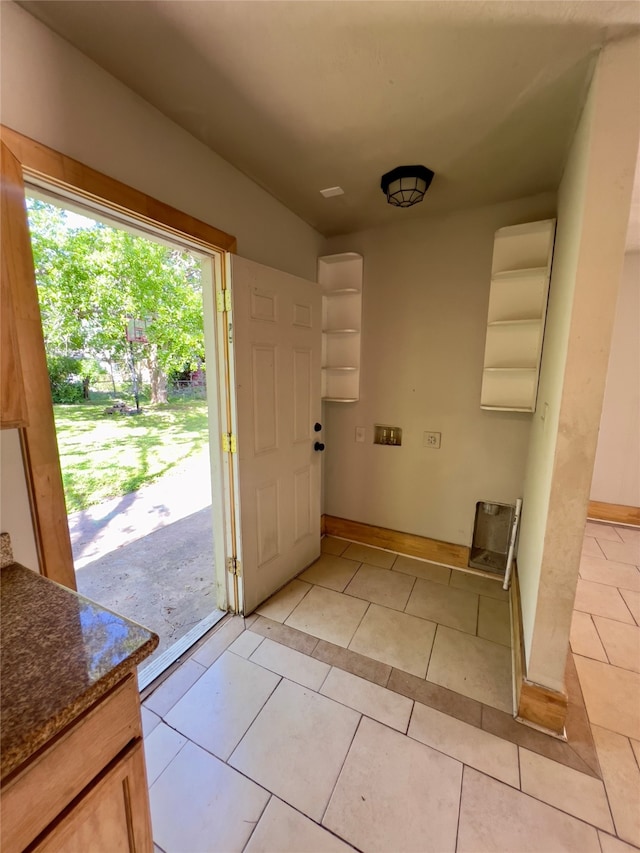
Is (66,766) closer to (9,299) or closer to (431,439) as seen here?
(9,299)

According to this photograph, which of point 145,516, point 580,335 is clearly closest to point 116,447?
point 145,516

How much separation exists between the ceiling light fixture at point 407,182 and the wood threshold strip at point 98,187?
37.2 inches

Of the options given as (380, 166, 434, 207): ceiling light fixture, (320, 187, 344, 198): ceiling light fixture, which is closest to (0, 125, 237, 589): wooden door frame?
(320, 187, 344, 198): ceiling light fixture

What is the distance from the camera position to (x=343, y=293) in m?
2.62

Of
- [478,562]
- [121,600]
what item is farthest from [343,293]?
[121,600]

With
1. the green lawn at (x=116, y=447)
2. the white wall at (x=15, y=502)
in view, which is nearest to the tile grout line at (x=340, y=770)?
the white wall at (x=15, y=502)

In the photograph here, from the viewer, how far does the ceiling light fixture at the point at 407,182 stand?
1.77 metres

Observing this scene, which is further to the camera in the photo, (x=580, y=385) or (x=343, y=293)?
(x=343, y=293)

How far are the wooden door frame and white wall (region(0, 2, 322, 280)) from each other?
0.18 feet

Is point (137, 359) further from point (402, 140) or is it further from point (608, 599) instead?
point (608, 599)

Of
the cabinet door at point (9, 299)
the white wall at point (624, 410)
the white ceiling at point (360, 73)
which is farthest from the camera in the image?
the white wall at point (624, 410)

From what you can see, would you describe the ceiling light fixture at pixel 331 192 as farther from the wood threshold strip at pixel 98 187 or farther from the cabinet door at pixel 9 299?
the cabinet door at pixel 9 299

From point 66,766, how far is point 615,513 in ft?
13.5

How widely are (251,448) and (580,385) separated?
1516 millimetres
